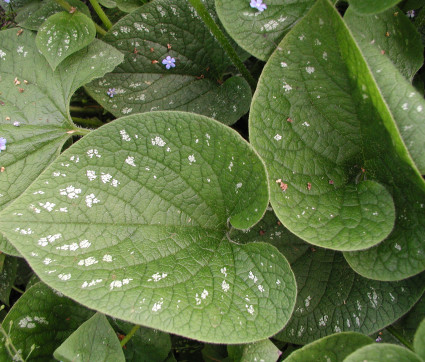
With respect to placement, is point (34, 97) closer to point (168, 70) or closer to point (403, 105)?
point (168, 70)

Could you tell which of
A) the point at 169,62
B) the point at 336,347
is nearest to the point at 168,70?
the point at 169,62

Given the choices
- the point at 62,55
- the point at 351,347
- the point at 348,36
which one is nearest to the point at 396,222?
the point at 351,347

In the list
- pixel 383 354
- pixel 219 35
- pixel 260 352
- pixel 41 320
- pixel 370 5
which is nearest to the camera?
pixel 383 354

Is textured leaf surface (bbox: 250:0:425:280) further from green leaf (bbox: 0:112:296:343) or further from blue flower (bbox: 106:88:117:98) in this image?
blue flower (bbox: 106:88:117:98)

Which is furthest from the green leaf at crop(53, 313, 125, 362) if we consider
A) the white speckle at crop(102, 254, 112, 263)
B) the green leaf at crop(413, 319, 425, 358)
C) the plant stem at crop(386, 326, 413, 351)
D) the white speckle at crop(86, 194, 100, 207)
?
the plant stem at crop(386, 326, 413, 351)

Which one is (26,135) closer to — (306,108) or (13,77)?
(13,77)

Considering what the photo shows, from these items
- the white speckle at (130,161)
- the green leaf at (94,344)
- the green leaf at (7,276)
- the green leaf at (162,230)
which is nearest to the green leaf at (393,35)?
the green leaf at (162,230)

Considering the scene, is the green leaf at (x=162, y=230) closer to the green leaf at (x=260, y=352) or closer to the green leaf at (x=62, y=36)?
the green leaf at (x=260, y=352)
